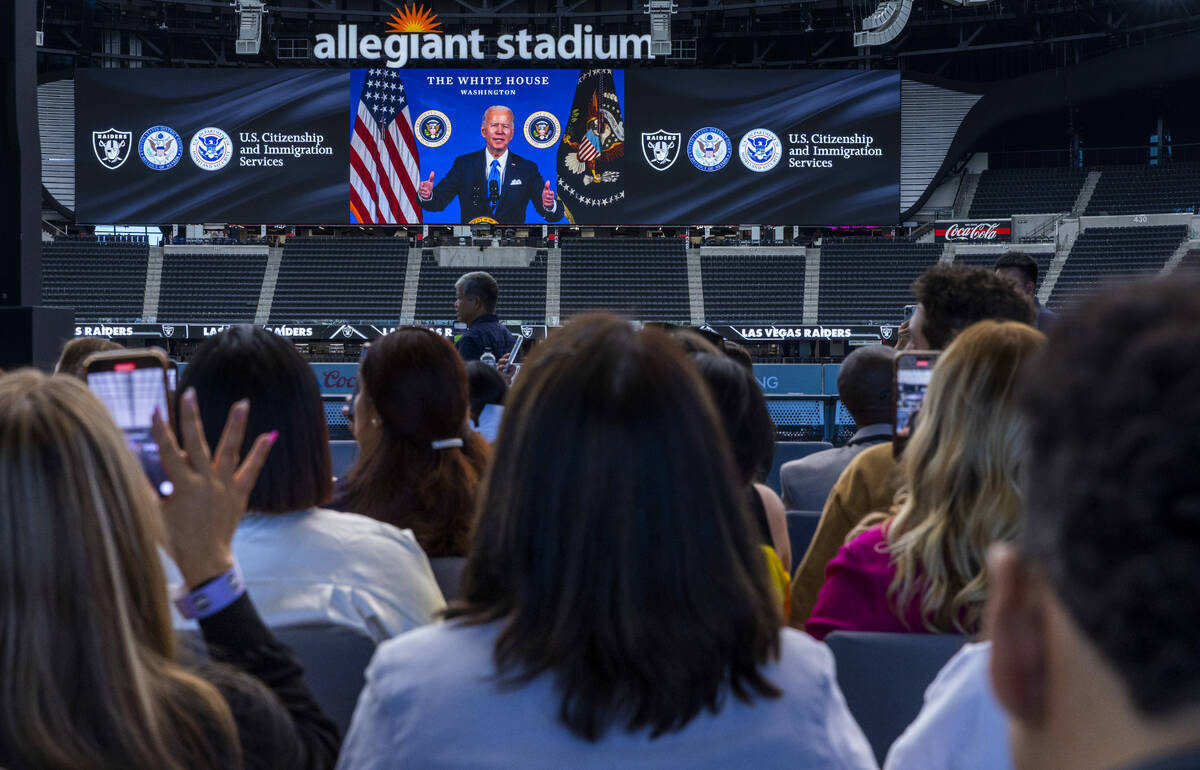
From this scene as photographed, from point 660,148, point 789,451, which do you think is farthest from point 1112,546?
point 660,148

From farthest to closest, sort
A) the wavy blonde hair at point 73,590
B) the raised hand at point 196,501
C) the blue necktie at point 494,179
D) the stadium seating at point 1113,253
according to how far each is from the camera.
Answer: the stadium seating at point 1113,253, the blue necktie at point 494,179, the raised hand at point 196,501, the wavy blonde hair at point 73,590

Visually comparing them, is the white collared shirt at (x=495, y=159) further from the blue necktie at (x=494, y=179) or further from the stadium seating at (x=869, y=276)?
the stadium seating at (x=869, y=276)

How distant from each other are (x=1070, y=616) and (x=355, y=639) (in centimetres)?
147

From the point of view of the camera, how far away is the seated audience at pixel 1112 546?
0.50m

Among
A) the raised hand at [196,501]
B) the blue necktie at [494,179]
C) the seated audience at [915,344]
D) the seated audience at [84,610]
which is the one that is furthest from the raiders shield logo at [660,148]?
the seated audience at [84,610]

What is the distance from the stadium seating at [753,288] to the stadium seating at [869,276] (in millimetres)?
753

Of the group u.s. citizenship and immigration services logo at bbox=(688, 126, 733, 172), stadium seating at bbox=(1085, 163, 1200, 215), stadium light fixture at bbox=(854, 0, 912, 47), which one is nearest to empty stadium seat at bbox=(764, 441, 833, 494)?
u.s. citizenship and immigration services logo at bbox=(688, 126, 733, 172)

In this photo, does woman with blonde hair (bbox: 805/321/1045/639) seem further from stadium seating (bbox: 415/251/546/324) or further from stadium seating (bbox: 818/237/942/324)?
stadium seating (bbox: 818/237/942/324)

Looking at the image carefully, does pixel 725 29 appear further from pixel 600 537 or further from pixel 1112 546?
pixel 1112 546

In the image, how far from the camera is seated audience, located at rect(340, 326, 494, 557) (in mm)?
2662

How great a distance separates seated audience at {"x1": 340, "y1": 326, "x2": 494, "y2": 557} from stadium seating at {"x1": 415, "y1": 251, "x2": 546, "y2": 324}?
23247mm

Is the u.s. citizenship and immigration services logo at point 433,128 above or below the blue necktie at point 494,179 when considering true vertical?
above

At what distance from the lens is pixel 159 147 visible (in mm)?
24359

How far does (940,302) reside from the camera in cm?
362
